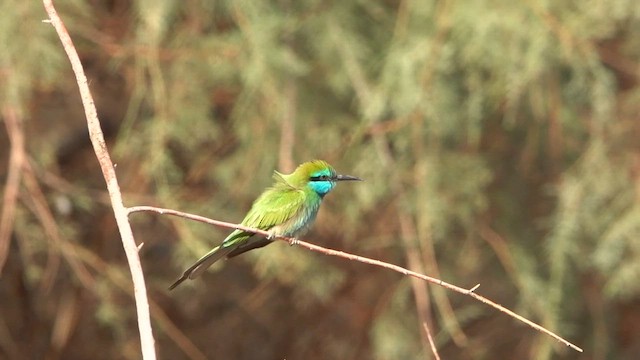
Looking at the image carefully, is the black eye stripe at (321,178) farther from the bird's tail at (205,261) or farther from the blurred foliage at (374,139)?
the blurred foliage at (374,139)

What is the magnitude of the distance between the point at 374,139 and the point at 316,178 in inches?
52.3

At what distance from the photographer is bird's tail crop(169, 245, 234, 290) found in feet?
6.35

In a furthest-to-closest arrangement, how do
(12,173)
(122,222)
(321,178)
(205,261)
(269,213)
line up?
(12,173)
(321,178)
(269,213)
(205,261)
(122,222)

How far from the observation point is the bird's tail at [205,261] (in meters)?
1.94

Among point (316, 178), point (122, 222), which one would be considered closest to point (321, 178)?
point (316, 178)

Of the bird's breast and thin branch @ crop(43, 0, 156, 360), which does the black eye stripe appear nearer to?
the bird's breast

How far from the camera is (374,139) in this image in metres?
3.73

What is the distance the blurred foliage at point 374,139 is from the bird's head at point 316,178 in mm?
1112

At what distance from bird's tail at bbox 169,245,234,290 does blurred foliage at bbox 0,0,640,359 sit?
4.84 ft

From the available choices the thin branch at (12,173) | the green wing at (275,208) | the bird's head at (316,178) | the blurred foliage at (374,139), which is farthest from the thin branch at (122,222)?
the thin branch at (12,173)

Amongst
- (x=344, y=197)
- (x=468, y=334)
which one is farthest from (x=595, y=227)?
(x=468, y=334)

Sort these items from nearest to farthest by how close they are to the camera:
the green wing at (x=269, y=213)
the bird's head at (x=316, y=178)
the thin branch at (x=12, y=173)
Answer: the green wing at (x=269, y=213)
the bird's head at (x=316, y=178)
the thin branch at (x=12, y=173)

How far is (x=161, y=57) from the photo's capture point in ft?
12.9

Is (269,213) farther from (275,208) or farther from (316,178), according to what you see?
(316,178)
